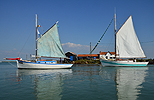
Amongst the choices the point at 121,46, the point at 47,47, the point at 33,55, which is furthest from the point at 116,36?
the point at 33,55

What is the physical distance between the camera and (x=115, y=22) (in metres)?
52.2

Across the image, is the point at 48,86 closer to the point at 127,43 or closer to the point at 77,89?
the point at 77,89

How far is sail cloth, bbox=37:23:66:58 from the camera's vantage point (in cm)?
3756

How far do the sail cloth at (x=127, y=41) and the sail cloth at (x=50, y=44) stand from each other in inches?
870

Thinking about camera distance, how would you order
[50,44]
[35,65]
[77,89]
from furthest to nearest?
[50,44] → [35,65] → [77,89]

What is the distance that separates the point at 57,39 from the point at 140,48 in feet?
98.6

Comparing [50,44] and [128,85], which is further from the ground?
[50,44]

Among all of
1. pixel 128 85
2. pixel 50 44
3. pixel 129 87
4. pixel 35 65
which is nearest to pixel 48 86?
pixel 129 87

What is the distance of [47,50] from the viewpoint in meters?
38.1

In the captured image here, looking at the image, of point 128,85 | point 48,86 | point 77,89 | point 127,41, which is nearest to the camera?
point 77,89

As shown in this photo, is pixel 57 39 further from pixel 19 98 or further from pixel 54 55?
pixel 19 98

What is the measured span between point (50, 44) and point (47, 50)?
187cm

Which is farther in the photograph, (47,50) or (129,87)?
(47,50)

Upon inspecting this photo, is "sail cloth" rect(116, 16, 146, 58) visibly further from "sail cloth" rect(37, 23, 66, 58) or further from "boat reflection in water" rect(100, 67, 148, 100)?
"boat reflection in water" rect(100, 67, 148, 100)
